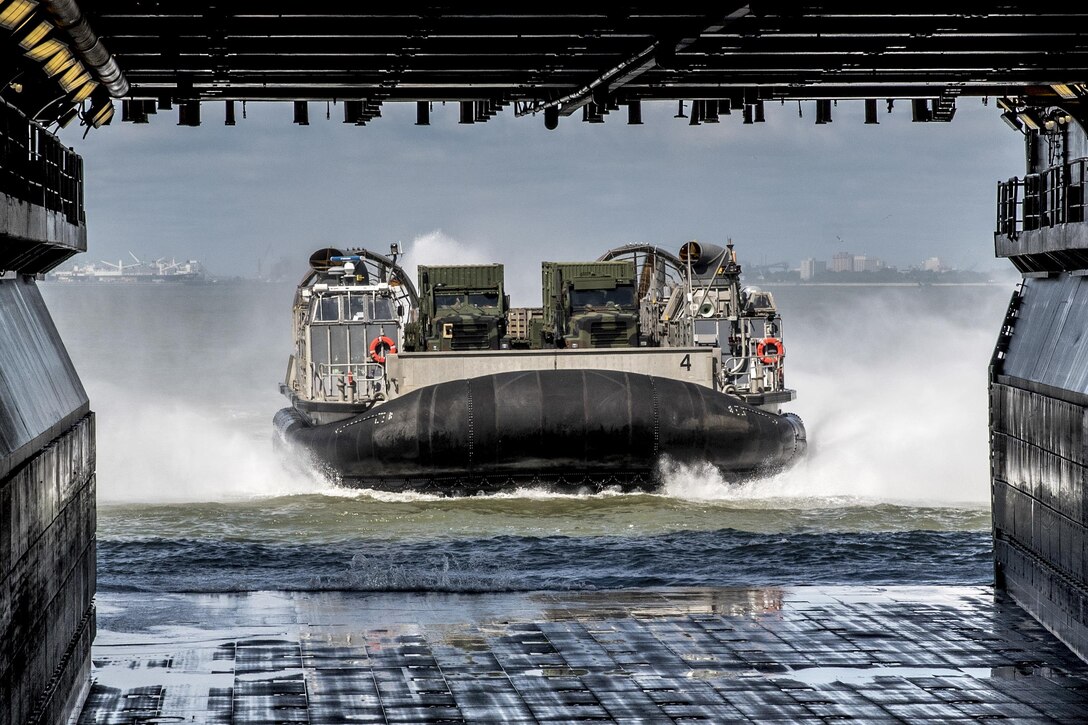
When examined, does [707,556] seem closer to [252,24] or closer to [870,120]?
→ [870,120]

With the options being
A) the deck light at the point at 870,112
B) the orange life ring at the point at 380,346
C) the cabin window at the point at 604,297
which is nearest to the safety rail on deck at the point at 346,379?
the orange life ring at the point at 380,346

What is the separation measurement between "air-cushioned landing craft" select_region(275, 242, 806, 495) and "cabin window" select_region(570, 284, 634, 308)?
0.9 inches

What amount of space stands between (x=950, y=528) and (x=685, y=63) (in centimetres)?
988

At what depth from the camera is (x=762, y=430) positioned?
818 inches

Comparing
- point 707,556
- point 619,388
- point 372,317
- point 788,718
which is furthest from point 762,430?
point 788,718

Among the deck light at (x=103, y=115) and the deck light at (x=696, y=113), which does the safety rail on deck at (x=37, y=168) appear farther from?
the deck light at (x=696, y=113)

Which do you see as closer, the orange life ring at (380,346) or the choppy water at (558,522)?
the choppy water at (558,522)

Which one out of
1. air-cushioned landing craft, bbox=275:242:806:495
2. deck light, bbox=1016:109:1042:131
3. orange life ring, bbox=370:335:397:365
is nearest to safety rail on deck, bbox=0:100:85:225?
deck light, bbox=1016:109:1042:131

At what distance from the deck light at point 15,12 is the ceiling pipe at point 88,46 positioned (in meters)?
0.13

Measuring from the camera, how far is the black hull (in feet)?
64.6

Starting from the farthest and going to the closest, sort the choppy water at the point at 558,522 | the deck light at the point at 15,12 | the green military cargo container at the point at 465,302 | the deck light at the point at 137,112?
1. the green military cargo container at the point at 465,302
2. the choppy water at the point at 558,522
3. the deck light at the point at 137,112
4. the deck light at the point at 15,12

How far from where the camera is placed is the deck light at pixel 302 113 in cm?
1395

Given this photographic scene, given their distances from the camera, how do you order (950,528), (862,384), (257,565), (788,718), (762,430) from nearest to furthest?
(788,718)
(257,565)
(950,528)
(762,430)
(862,384)

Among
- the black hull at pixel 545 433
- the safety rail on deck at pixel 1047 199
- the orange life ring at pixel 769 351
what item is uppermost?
the safety rail on deck at pixel 1047 199
